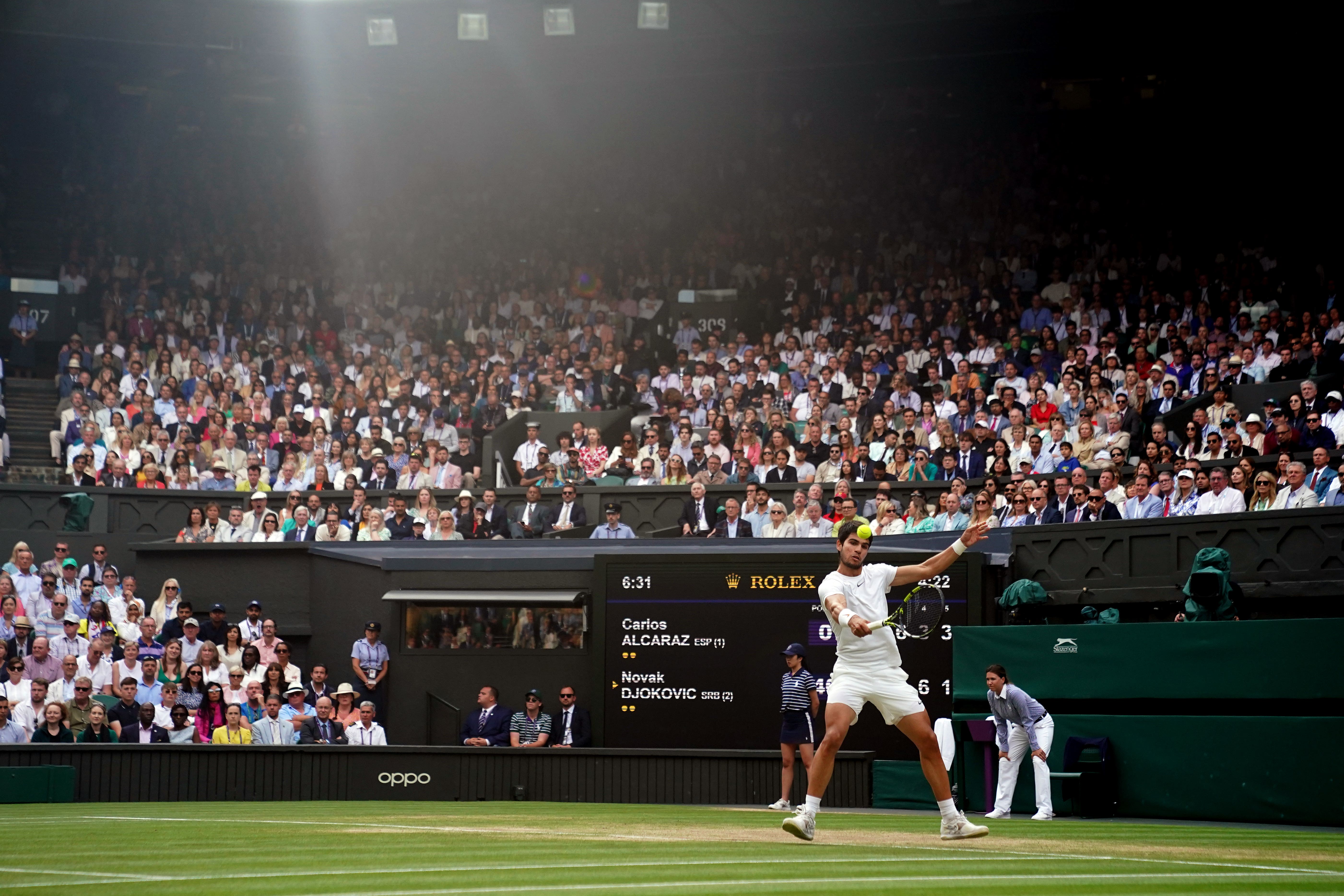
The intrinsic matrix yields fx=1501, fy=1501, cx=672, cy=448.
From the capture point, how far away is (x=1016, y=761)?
49.2 ft

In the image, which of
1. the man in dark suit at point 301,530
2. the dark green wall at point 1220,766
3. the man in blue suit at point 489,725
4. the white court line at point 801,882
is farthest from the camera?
the man in dark suit at point 301,530

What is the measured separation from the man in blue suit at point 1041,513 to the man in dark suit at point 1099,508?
0.38 m

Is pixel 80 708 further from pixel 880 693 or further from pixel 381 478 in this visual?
pixel 880 693

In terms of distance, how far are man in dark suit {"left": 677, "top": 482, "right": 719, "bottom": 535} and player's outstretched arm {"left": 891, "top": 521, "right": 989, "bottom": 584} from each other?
448 inches

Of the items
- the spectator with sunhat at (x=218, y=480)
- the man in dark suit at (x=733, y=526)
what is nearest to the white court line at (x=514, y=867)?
the man in dark suit at (x=733, y=526)

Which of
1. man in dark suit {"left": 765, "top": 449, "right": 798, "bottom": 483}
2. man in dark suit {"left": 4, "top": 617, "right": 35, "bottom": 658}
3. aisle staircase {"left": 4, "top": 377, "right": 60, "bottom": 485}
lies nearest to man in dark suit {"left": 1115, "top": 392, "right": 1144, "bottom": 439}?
man in dark suit {"left": 765, "top": 449, "right": 798, "bottom": 483}

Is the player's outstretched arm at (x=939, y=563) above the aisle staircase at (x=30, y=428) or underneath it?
underneath

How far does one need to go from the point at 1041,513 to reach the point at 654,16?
16.1m

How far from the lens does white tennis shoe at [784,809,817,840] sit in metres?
8.85

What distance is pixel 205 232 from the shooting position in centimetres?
3359

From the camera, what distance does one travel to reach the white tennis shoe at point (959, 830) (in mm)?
9141

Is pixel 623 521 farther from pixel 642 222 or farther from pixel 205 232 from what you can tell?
pixel 205 232

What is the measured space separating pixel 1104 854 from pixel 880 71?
2867 centimetres

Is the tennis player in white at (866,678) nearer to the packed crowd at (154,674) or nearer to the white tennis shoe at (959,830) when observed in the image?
the white tennis shoe at (959,830)
